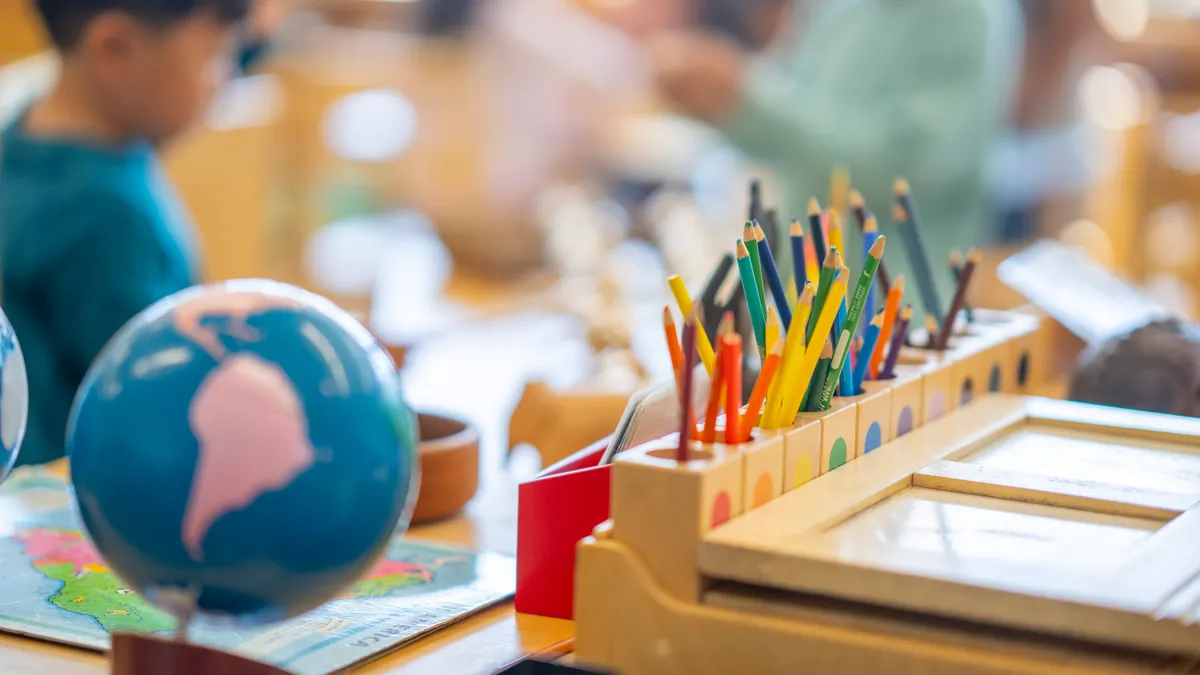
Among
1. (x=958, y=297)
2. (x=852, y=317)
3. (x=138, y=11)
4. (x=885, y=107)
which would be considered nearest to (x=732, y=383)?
(x=852, y=317)

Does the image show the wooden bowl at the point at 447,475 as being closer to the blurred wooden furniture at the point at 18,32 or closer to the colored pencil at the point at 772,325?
the colored pencil at the point at 772,325

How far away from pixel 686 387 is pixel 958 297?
380 millimetres

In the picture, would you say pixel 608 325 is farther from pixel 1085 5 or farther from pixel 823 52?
pixel 1085 5

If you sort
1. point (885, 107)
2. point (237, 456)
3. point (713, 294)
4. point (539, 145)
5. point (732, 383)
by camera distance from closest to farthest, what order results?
point (237, 456), point (732, 383), point (713, 294), point (885, 107), point (539, 145)

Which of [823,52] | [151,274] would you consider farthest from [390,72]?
[151,274]

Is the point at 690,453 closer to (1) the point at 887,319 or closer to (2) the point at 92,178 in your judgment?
(1) the point at 887,319

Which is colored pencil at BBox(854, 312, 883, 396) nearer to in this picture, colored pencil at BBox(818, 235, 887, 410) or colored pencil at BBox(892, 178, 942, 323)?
colored pencil at BBox(818, 235, 887, 410)

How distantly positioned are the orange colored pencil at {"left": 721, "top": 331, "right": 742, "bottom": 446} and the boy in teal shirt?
0.99 metres

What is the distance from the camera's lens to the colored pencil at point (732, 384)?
63cm

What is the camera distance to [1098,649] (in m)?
0.59

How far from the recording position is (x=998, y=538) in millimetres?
663

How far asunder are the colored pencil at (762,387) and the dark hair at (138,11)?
973 millimetres

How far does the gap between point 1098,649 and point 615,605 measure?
220mm

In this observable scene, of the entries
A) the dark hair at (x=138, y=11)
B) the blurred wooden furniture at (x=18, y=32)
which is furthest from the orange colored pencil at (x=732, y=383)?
the blurred wooden furniture at (x=18, y=32)
